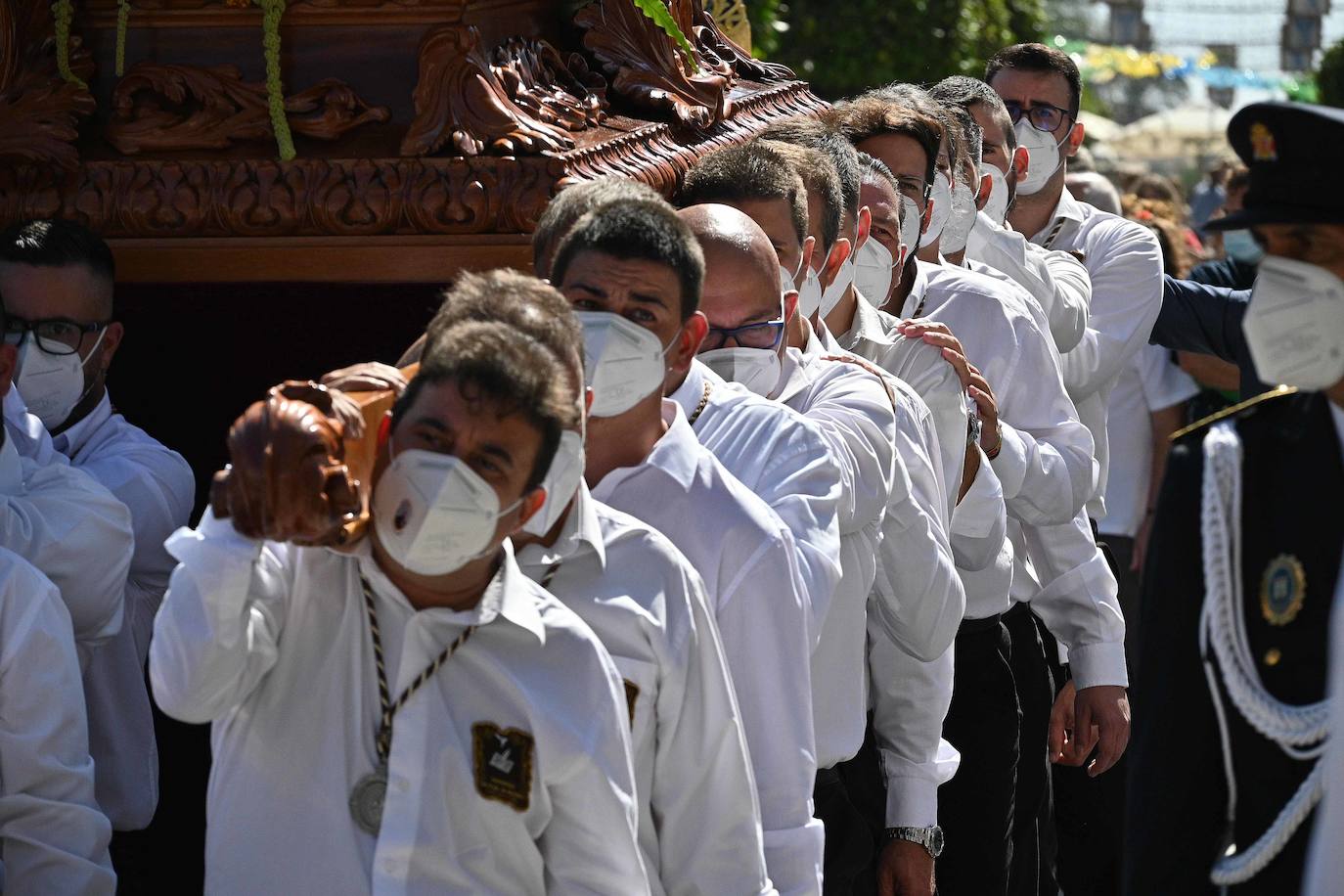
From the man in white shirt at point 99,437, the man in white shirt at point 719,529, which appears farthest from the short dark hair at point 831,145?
the man in white shirt at point 99,437

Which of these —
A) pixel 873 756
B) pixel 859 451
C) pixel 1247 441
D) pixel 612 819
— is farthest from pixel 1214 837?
pixel 873 756

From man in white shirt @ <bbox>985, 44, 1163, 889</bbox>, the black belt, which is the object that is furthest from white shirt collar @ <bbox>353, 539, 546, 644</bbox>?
man in white shirt @ <bbox>985, 44, 1163, 889</bbox>

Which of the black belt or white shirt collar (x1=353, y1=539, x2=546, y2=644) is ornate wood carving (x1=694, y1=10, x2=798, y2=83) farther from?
white shirt collar (x1=353, y1=539, x2=546, y2=644)

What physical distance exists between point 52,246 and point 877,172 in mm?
2077

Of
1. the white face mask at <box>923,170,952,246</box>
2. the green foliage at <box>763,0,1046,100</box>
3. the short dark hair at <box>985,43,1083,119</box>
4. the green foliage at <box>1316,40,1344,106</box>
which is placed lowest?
the green foliage at <box>1316,40,1344,106</box>

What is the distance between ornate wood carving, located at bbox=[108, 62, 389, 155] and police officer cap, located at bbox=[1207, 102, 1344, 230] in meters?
2.01

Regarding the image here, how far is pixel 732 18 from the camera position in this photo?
685 cm

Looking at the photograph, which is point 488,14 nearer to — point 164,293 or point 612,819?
point 164,293

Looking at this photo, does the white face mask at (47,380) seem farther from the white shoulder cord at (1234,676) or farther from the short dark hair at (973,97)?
the short dark hair at (973,97)

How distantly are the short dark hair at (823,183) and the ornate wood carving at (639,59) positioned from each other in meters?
0.45

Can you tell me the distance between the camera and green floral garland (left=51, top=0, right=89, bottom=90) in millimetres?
4191

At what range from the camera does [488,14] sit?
4309 mm

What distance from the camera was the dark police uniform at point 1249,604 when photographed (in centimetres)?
255

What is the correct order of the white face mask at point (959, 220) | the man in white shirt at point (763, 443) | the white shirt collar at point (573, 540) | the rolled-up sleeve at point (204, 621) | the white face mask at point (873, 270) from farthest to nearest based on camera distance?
the white face mask at point (959, 220)
the white face mask at point (873, 270)
the man in white shirt at point (763, 443)
the white shirt collar at point (573, 540)
the rolled-up sleeve at point (204, 621)
